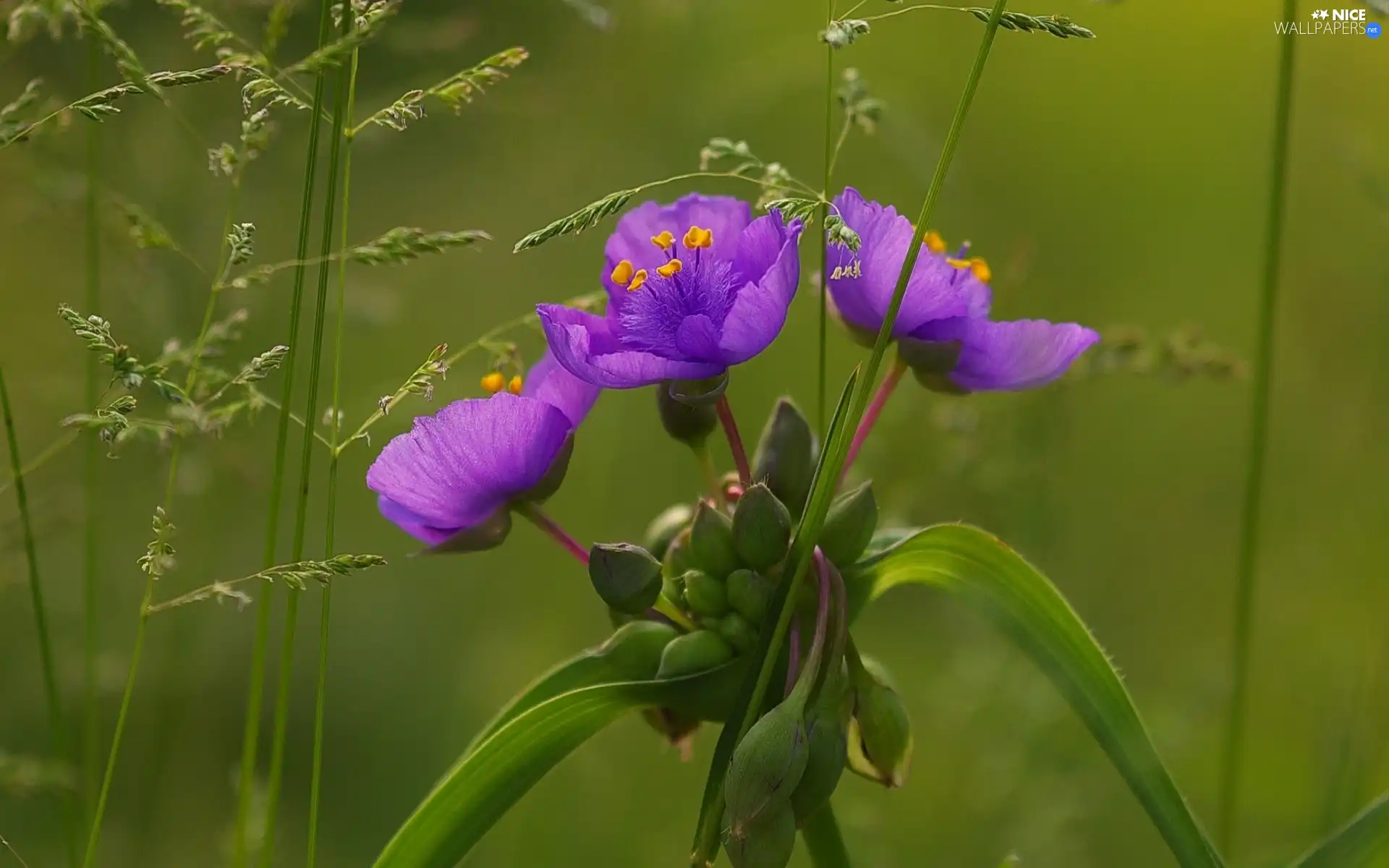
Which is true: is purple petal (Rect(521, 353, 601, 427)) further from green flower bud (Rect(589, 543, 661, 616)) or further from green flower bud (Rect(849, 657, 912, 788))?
green flower bud (Rect(849, 657, 912, 788))

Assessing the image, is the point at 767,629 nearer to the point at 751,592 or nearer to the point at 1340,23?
the point at 751,592

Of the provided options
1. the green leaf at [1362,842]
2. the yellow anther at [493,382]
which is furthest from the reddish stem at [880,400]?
the green leaf at [1362,842]

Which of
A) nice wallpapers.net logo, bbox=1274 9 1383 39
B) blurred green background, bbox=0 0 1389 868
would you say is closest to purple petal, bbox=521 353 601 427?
blurred green background, bbox=0 0 1389 868

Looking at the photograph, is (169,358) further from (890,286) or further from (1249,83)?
(1249,83)

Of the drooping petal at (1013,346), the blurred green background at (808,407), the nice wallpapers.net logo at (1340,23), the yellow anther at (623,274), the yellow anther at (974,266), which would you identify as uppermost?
the nice wallpapers.net logo at (1340,23)

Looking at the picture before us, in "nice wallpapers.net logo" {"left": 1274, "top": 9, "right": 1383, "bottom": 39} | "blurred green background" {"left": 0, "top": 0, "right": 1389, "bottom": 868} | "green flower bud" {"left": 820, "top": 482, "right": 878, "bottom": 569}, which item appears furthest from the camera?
"blurred green background" {"left": 0, "top": 0, "right": 1389, "bottom": 868}

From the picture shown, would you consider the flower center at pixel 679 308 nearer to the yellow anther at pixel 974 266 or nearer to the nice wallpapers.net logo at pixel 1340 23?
the yellow anther at pixel 974 266
